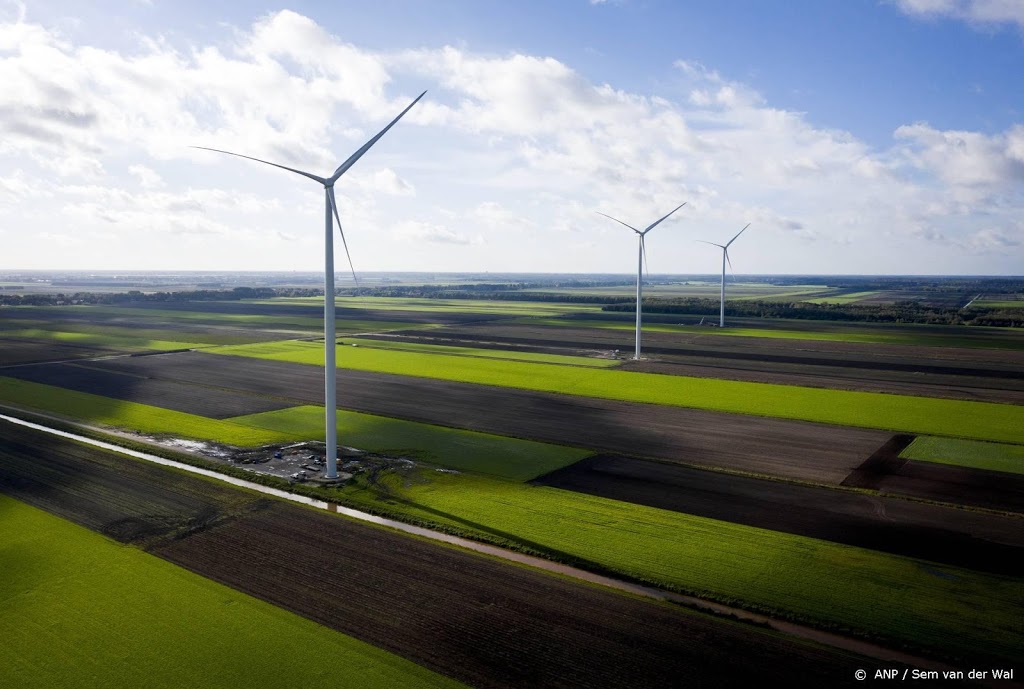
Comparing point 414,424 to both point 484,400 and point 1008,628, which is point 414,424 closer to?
point 484,400

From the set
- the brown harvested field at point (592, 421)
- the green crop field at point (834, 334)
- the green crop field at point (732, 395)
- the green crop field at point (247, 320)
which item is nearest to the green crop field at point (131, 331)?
the green crop field at point (247, 320)

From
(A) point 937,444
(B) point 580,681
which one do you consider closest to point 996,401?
(A) point 937,444

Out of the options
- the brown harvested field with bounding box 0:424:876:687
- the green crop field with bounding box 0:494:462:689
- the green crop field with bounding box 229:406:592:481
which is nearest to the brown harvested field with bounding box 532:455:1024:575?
the green crop field with bounding box 229:406:592:481

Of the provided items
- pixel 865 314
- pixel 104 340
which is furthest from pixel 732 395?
pixel 865 314

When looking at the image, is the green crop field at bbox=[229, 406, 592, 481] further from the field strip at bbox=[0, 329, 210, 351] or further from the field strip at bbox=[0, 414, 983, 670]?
the field strip at bbox=[0, 329, 210, 351]

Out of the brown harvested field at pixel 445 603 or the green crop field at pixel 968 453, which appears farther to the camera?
the green crop field at pixel 968 453

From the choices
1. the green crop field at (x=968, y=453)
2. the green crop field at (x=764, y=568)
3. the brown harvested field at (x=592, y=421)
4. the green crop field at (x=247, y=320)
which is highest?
the green crop field at (x=247, y=320)

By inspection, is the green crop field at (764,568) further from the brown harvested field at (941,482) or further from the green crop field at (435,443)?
the brown harvested field at (941,482)
